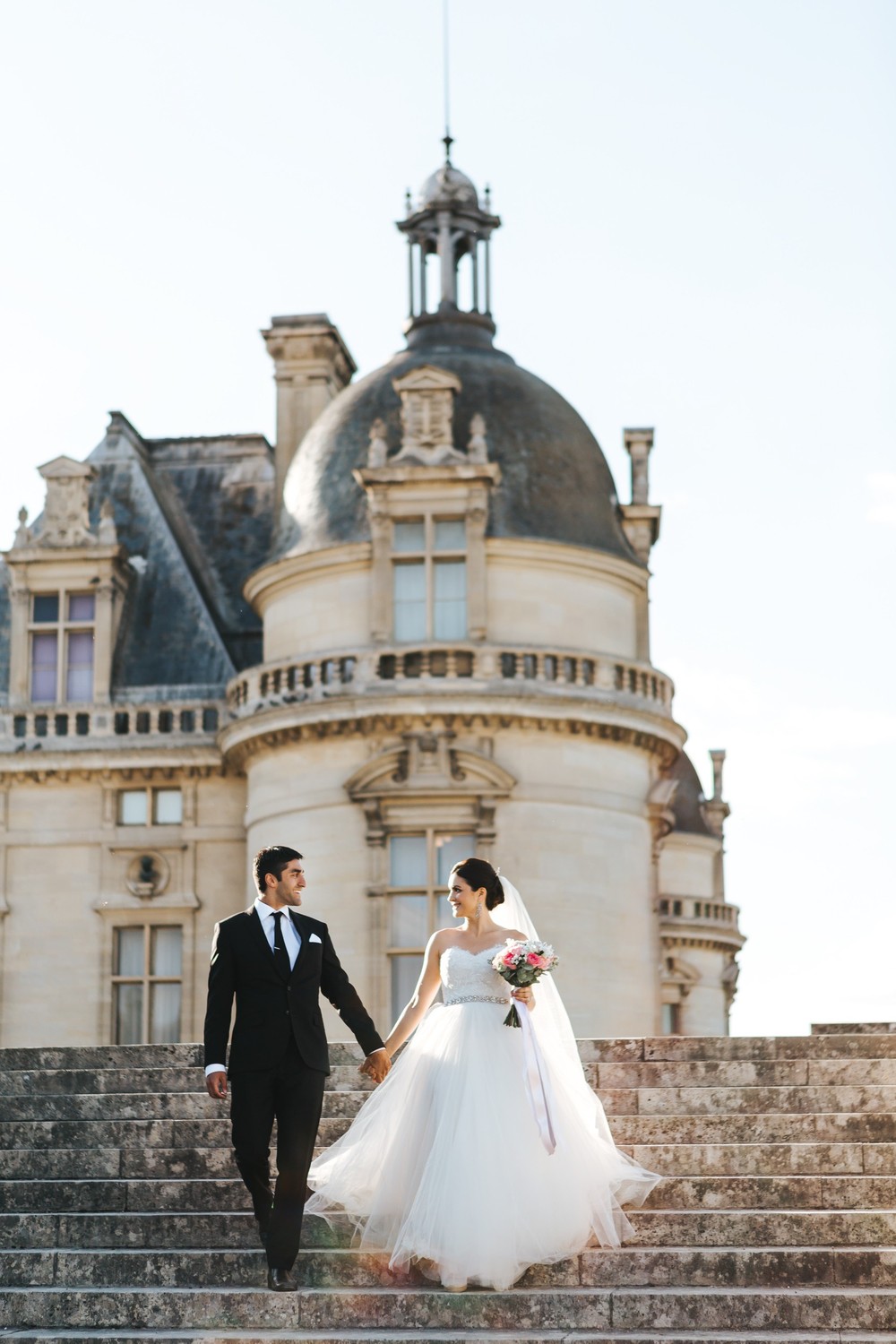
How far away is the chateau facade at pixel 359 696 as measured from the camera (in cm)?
2641

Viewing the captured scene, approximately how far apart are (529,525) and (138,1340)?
1882 centimetres

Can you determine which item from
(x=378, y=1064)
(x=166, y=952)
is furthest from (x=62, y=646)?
(x=378, y=1064)

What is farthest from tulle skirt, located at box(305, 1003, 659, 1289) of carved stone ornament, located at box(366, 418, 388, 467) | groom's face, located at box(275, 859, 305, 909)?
carved stone ornament, located at box(366, 418, 388, 467)

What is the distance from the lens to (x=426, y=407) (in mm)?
27984

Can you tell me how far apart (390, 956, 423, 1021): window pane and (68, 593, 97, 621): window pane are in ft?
25.9

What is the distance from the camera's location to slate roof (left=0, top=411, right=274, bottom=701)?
1214 inches

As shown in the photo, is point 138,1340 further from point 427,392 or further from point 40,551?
point 40,551

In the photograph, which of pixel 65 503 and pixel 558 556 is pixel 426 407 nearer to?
pixel 558 556

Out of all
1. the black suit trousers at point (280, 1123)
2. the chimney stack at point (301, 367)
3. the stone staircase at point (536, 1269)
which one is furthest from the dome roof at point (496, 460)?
the black suit trousers at point (280, 1123)

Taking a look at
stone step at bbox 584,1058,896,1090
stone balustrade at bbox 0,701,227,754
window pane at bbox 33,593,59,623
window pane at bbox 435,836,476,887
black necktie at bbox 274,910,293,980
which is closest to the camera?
black necktie at bbox 274,910,293,980

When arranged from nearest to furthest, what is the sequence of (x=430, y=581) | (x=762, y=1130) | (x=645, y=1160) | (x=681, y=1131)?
(x=645, y=1160)
(x=762, y=1130)
(x=681, y=1131)
(x=430, y=581)

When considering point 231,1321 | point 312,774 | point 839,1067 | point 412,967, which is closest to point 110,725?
point 312,774

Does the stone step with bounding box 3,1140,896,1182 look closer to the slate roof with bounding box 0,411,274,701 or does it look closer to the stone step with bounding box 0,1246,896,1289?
the stone step with bounding box 0,1246,896,1289

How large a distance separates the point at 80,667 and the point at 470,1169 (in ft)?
70.1
